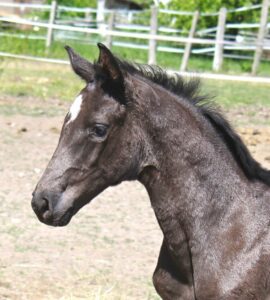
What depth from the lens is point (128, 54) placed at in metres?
25.1

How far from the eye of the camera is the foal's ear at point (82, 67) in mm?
4023

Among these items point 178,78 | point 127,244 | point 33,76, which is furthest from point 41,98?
point 178,78

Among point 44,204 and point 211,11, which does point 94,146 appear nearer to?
point 44,204

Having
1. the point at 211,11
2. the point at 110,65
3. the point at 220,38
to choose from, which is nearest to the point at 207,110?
the point at 110,65

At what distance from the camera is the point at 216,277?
3924 mm

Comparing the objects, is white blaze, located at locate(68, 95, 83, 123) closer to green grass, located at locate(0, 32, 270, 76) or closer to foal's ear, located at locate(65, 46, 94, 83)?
foal's ear, located at locate(65, 46, 94, 83)

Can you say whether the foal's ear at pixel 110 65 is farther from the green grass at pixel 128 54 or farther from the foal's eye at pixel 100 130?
the green grass at pixel 128 54

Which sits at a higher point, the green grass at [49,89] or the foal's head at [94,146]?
Result: the foal's head at [94,146]

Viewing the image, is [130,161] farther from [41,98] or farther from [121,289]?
[41,98]

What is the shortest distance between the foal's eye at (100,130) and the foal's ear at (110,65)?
22 centimetres

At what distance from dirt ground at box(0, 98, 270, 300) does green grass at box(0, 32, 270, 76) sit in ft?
37.9

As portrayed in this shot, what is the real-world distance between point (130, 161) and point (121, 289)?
2344mm

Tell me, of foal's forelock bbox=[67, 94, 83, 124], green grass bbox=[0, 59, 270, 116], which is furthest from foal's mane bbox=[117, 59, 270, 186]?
green grass bbox=[0, 59, 270, 116]

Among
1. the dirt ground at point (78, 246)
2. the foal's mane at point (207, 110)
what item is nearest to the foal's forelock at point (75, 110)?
the foal's mane at point (207, 110)
